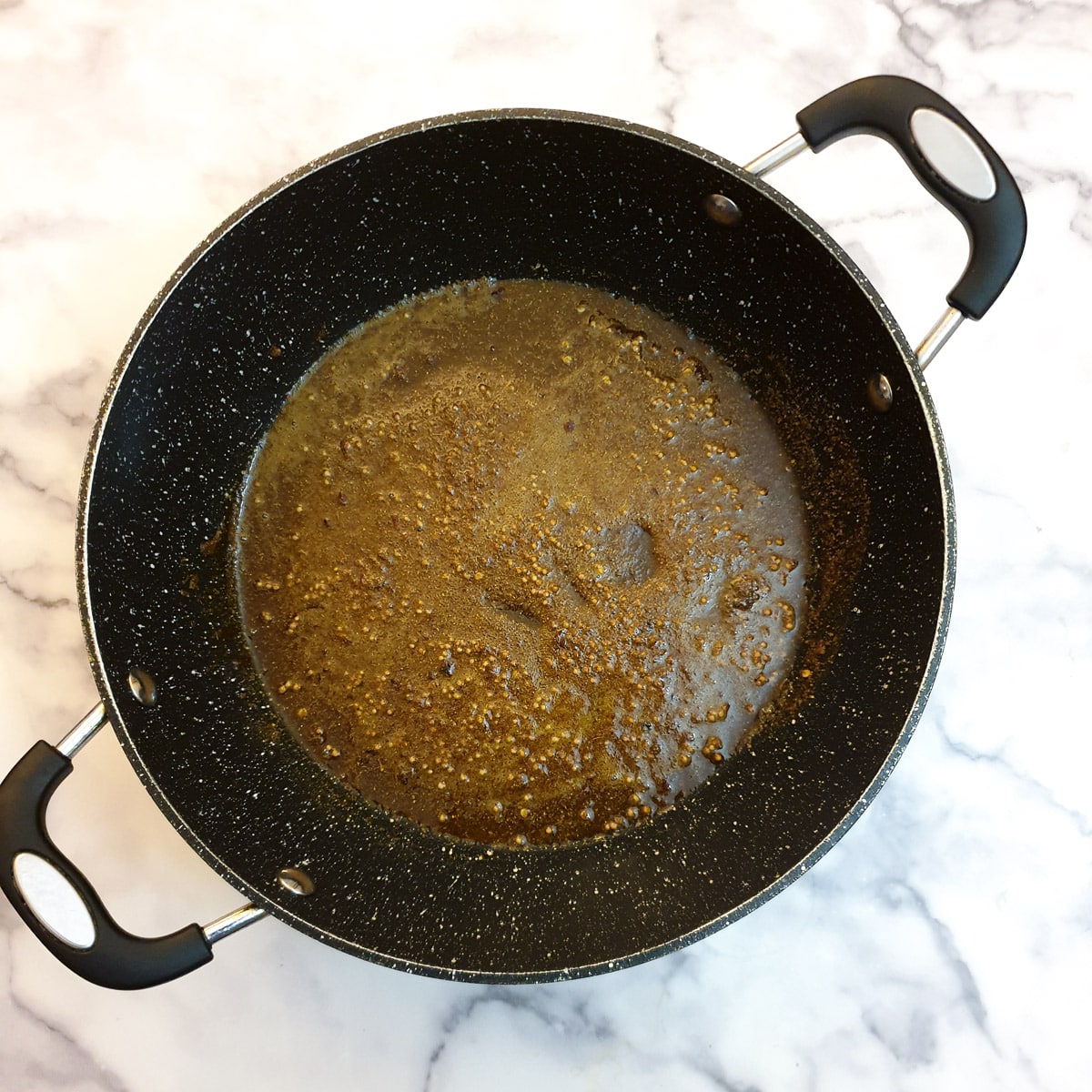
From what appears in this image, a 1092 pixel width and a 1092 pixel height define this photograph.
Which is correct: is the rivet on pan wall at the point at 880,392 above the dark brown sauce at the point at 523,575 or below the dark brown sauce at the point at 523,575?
above

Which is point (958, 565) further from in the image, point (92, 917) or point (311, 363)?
point (92, 917)

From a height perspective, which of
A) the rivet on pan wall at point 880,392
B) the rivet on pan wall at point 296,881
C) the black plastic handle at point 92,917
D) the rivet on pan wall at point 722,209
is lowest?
the rivet on pan wall at point 296,881

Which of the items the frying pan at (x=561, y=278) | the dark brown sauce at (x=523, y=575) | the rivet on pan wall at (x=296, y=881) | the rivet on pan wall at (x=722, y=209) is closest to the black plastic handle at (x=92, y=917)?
the frying pan at (x=561, y=278)

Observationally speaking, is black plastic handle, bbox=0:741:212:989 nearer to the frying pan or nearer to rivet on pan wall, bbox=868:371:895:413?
the frying pan

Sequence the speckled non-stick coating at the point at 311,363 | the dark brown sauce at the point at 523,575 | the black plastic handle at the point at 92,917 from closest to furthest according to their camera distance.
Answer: the black plastic handle at the point at 92,917, the speckled non-stick coating at the point at 311,363, the dark brown sauce at the point at 523,575

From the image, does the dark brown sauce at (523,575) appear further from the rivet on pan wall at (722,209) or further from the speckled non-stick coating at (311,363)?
the rivet on pan wall at (722,209)

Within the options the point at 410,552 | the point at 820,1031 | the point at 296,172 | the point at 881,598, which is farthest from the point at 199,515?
the point at 820,1031

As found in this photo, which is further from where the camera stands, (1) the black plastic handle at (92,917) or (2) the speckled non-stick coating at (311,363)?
(2) the speckled non-stick coating at (311,363)

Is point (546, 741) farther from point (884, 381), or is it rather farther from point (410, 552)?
point (884, 381)
